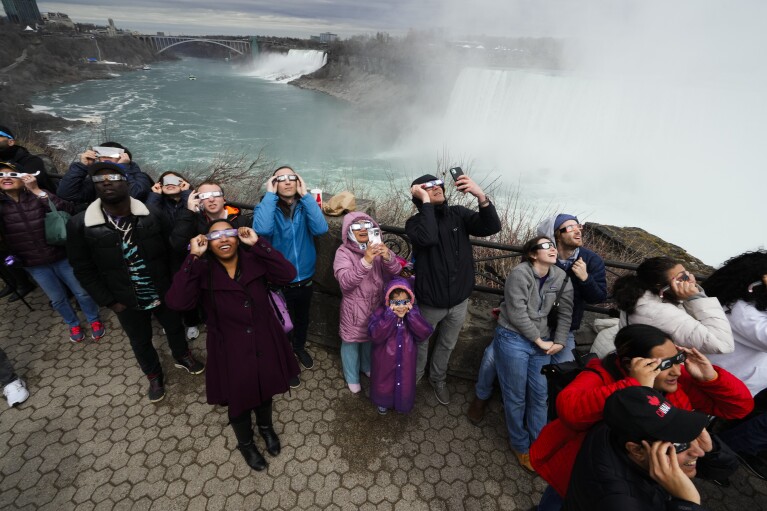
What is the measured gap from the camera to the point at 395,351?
3096 millimetres

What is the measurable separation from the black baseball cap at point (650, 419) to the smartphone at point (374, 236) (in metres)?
1.89

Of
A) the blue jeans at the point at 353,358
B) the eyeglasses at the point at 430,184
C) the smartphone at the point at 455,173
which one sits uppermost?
the smartphone at the point at 455,173

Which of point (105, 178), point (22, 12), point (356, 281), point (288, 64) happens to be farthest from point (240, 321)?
point (22, 12)

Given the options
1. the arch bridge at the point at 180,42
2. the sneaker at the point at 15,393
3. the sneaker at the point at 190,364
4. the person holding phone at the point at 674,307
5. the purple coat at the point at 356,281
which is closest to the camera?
the person holding phone at the point at 674,307

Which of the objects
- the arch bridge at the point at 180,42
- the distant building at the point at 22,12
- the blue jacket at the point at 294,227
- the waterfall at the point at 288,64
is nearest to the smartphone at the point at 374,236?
the blue jacket at the point at 294,227

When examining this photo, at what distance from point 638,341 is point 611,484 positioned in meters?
0.74

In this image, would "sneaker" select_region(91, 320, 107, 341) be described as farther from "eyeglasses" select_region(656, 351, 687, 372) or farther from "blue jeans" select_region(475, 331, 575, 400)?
"eyeglasses" select_region(656, 351, 687, 372)

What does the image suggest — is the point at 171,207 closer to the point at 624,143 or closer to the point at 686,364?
the point at 686,364

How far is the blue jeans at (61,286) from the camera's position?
376cm

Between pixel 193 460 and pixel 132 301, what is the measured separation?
4.72 feet

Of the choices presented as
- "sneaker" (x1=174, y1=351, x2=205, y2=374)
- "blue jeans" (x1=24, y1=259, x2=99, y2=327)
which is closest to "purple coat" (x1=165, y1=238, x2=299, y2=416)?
"sneaker" (x1=174, y1=351, x2=205, y2=374)

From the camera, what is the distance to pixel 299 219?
325cm

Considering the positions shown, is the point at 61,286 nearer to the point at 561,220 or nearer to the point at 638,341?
the point at 561,220

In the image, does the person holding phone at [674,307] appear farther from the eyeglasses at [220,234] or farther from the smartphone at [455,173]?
the eyeglasses at [220,234]
